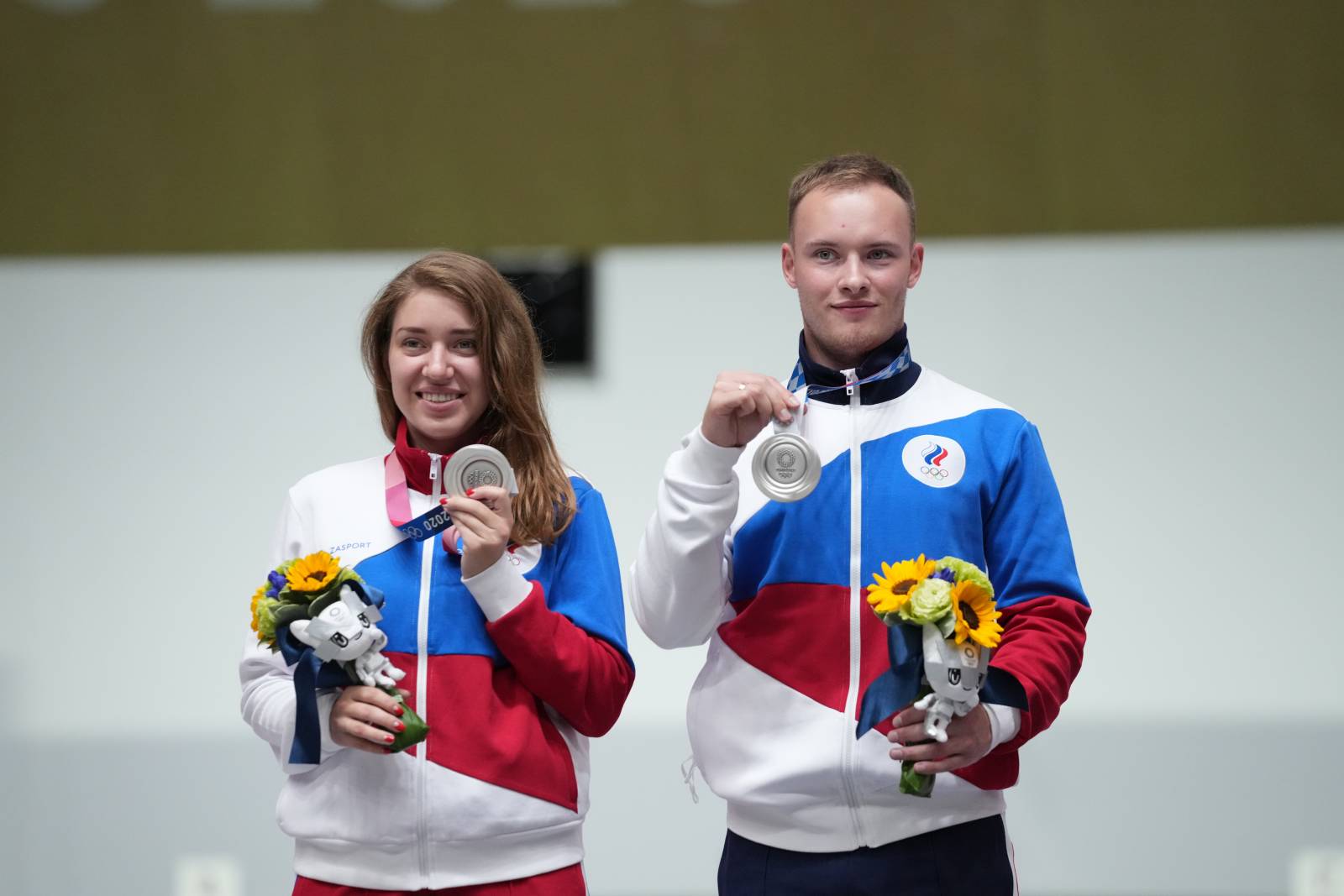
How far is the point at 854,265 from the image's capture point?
2100mm

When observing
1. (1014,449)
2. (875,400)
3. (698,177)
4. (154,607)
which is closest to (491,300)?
(875,400)

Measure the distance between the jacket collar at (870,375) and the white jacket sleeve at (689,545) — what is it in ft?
0.80

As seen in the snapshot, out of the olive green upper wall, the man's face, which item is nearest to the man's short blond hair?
the man's face

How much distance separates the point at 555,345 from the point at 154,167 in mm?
1333

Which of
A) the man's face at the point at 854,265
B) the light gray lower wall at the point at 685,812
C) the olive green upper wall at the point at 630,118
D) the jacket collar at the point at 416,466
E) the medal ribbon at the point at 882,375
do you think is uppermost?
the olive green upper wall at the point at 630,118

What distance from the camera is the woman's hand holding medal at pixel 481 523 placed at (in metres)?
2.00

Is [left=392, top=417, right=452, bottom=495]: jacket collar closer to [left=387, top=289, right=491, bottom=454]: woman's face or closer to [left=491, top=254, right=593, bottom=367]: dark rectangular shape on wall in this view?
[left=387, top=289, right=491, bottom=454]: woman's face

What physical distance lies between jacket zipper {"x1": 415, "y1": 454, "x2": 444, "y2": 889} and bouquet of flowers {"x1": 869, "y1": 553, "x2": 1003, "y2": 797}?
705 millimetres

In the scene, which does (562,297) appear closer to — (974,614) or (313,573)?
(313,573)

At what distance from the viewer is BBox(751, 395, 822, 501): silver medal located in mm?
1998

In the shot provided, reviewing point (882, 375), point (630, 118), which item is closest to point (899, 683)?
point (882, 375)

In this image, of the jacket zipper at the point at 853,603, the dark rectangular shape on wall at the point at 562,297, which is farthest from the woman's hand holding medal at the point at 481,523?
the dark rectangular shape on wall at the point at 562,297

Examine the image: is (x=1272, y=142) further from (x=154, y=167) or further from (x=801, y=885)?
(x=154, y=167)

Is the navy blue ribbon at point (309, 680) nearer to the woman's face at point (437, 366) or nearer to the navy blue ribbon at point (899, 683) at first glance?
the woman's face at point (437, 366)
